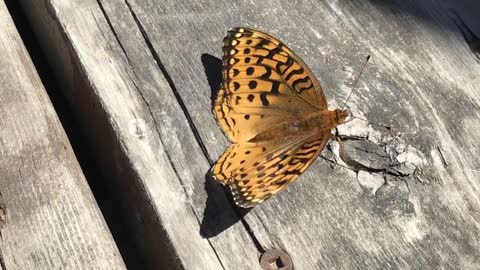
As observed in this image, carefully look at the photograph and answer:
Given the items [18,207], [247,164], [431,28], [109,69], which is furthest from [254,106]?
[18,207]

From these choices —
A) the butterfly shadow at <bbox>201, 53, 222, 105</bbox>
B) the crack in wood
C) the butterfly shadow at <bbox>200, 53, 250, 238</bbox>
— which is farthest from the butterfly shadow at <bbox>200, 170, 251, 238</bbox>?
the crack in wood

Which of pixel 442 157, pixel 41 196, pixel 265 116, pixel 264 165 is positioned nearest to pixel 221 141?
pixel 264 165

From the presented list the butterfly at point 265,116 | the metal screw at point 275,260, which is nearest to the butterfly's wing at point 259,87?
the butterfly at point 265,116

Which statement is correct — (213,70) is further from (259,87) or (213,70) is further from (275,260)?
(275,260)

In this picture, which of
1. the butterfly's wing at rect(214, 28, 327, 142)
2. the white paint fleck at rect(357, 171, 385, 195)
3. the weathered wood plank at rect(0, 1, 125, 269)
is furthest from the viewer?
the butterfly's wing at rect(214, 28, 327, 142)

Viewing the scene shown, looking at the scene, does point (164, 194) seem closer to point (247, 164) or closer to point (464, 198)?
point (247, 164)

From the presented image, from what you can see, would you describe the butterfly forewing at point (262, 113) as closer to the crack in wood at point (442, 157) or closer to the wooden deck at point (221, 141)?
the wooden deck at point (221, 141)

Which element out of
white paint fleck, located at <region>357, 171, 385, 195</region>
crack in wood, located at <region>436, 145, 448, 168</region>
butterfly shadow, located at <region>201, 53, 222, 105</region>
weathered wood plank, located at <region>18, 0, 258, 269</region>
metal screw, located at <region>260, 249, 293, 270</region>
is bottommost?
weathered wood plank, located at <region>18, 0, 258, 269</region>

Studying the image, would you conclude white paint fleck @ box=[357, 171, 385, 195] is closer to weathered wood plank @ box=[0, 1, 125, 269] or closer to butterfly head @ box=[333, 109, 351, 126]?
butterfly head @ box=[333, 109, 351, 126]
